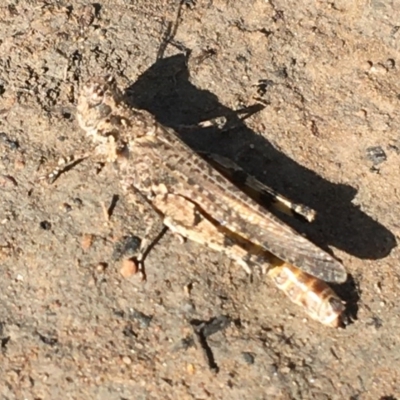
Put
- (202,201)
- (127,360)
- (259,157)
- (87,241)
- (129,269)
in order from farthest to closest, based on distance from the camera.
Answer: (259,157), (87,241), (129,269), (202,201), (127,360)

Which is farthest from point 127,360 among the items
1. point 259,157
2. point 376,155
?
point 376,155

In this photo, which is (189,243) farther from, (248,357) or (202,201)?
(248,357)

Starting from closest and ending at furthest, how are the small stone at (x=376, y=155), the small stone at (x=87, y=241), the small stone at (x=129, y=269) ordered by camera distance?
the small stone at (x=129, y=269) → the small stone at (x=87, y=241) → the small stone at (x=376, y=155)

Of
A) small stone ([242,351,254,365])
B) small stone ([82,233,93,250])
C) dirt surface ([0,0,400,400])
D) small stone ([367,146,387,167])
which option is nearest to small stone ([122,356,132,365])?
dirt surface ([0,0,400,400])

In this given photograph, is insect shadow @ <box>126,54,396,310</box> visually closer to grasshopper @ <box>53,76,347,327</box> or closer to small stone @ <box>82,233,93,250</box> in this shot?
grasshopper @ <box>53,76,347,327</box>

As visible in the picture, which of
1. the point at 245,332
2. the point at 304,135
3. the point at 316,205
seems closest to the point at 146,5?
the point at 304,135

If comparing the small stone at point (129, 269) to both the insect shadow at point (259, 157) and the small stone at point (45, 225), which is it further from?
the insect shadow at point (259, 157)

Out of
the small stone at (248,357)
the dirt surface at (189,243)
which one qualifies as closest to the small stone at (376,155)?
the dirt surface at (189,243)
